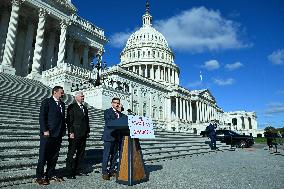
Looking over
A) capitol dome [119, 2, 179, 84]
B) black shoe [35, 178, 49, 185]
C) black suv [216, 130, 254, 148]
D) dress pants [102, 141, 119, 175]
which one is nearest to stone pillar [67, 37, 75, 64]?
black suv [216, 130, 254, 148]

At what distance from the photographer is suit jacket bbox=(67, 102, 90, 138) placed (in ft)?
22.9

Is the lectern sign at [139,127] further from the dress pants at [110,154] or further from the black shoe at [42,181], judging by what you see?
the black shoe at [42,181]

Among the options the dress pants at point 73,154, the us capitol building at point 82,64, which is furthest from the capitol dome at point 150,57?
the dress pants at point 73,154

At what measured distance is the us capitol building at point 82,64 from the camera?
29248 mm

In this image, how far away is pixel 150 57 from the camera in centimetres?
9700

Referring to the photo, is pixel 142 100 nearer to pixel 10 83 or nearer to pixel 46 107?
pixel 10 83

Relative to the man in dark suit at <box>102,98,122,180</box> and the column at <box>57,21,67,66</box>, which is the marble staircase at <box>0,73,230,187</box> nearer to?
the man in dark suit at <box>102,98,122,180</box>

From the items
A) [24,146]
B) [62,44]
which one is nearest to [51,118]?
[24,146]

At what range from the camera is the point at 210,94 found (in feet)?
325

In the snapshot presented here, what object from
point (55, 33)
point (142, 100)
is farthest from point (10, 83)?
point (142, 100)

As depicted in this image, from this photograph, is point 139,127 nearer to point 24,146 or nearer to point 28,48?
point 24,146

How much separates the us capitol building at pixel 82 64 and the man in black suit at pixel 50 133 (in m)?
16.2

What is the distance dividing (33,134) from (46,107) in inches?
168

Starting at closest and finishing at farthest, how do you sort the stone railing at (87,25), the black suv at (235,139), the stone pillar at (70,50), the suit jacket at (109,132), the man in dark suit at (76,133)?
1. the man in dark suit at (76,133)
2. the suit jacket at (109,132)
3. the black suv at (235,139)
4. the stone pillar at (70,50)
5. the stone railing at (87,25)
